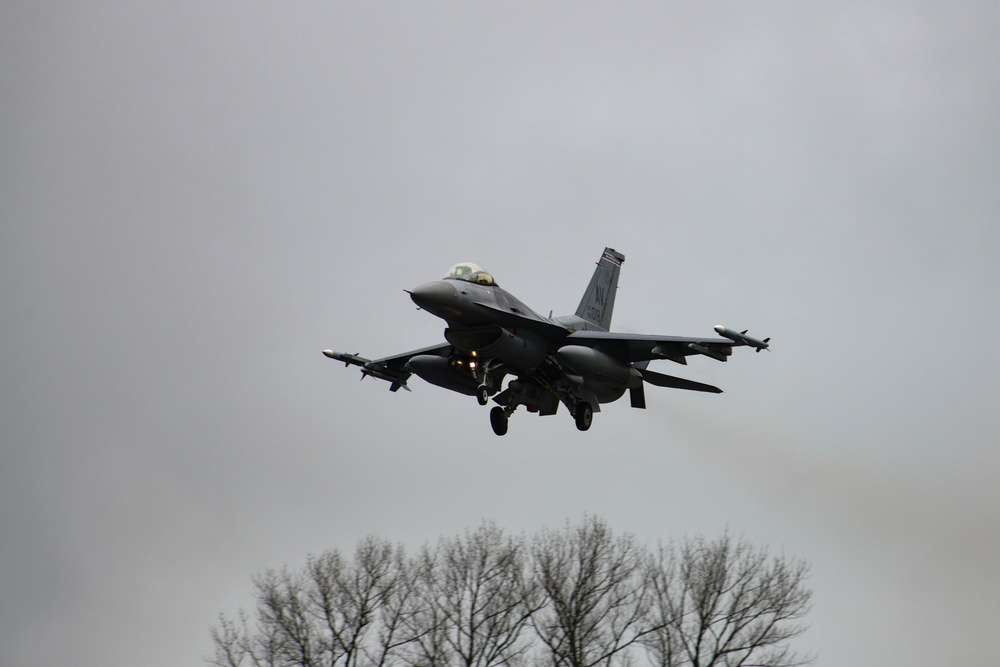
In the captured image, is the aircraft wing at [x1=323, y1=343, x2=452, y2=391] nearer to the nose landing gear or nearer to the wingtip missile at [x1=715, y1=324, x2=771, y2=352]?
the nose landing gear

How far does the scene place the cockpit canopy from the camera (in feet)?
103

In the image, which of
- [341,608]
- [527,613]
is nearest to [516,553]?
[527,613]

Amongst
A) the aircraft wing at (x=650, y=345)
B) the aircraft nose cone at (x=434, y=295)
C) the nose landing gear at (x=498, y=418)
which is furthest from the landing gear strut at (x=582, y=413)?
the aircraft nose cone at (x=434, y=295)

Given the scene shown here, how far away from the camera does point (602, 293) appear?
125 feet

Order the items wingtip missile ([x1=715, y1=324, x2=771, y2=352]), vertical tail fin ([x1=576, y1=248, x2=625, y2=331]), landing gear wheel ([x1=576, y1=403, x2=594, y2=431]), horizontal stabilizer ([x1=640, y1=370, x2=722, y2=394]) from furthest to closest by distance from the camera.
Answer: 1. vertical tail fin ([x1=576, y1=248, x2=625, y2=331])
2. horizontal stabilizer ([x1=640, y1=370, x2=722, y2=394])
3. landing gear wheel ([x1=576, y1=403, x2=594, y2=431])
4. wingtip missile ([x1=715, y1=324, x2=771, y2=352])

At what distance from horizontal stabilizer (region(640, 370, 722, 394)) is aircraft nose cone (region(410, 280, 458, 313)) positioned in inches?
315

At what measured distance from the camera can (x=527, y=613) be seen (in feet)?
109

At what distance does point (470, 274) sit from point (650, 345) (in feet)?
17.7

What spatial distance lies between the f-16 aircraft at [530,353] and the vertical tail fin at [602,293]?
336 millimetres

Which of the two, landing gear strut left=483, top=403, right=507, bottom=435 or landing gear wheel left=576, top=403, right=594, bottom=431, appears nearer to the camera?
landing gear strut left=483, top=403, right=507, bottom=435

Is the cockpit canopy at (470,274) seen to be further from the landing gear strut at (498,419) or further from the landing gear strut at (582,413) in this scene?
the landing gear strut at (582,413)

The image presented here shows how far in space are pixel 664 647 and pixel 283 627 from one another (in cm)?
1033

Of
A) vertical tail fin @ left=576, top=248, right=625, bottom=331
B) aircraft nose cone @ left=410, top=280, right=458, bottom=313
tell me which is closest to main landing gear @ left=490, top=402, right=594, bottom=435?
vertical tail fin @ left=576, top=248, right=625, bottom=331

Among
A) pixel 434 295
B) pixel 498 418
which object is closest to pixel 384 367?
pixel 498 418
